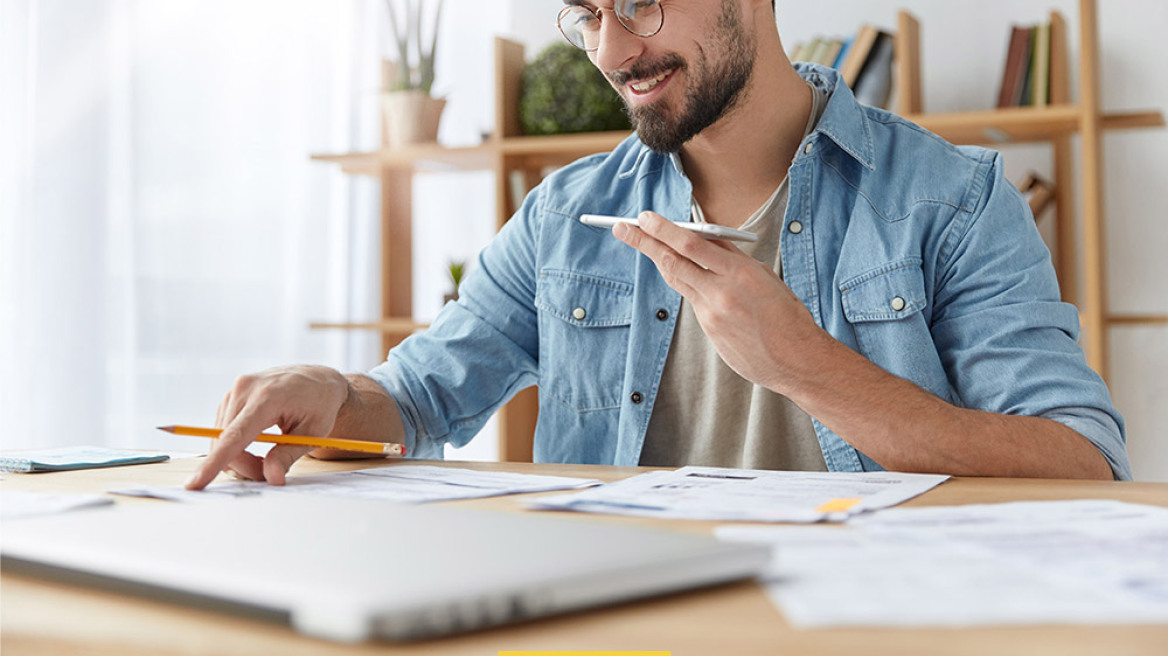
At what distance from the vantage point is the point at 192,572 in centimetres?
41

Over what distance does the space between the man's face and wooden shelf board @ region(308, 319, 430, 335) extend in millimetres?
1597

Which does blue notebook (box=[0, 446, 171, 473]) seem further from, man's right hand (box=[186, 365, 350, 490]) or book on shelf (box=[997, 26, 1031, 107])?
book on shelf (box=[997, 26, 1031, 107])

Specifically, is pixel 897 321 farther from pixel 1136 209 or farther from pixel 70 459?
pixel 1136 209

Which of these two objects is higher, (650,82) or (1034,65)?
(1034,65)

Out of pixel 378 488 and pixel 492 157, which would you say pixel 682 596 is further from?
pixel 492 157

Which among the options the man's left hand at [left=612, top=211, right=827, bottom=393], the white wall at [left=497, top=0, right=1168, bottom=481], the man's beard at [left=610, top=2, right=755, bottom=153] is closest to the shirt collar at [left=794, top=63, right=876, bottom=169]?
the man's beard at [left=610, top=2, right=755, bottom=153]

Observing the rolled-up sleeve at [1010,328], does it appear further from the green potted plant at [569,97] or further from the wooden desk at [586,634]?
the green potted plant at [569,97]

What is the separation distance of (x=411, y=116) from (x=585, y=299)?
65.2 inches

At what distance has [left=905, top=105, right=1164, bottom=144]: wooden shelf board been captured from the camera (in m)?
2.28

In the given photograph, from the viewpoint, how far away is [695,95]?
52.6 inches

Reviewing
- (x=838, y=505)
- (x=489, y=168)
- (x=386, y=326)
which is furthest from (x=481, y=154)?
(x=838, y=505)

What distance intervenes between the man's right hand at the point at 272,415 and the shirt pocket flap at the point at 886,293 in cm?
58

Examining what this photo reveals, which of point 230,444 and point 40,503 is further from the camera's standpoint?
point 230,444

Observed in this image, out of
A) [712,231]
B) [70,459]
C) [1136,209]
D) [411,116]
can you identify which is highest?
[411,116]
